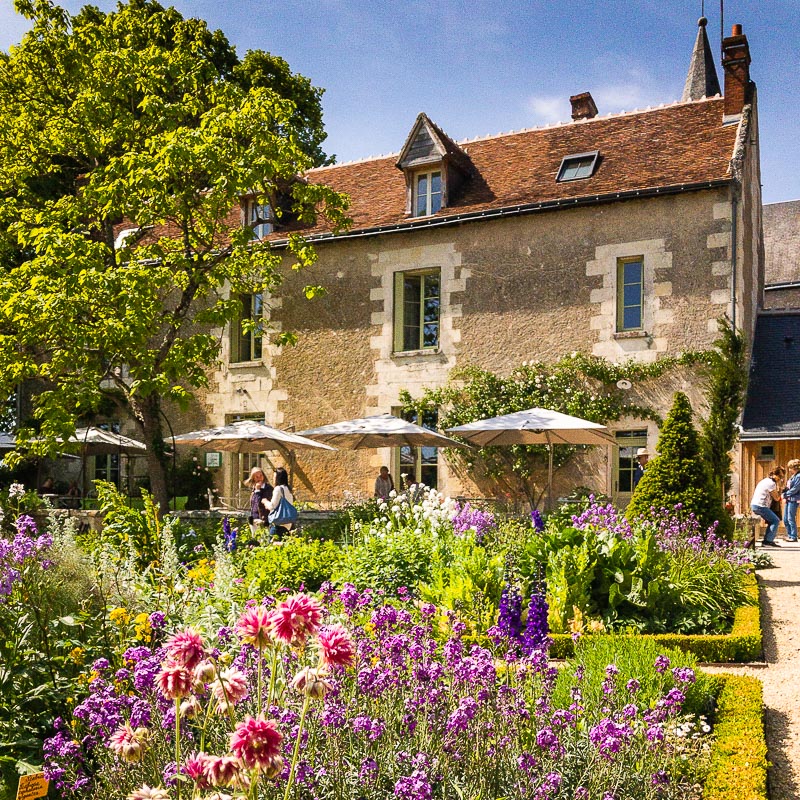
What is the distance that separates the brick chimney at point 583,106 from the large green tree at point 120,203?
6.67 meters

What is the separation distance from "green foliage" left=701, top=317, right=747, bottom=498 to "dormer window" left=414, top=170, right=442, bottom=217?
18.8 ft

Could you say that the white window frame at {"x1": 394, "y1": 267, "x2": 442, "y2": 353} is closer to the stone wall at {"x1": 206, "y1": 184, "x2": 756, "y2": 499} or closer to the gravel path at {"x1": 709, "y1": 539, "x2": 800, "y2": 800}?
the stone wall at {"x1": 206, "y1": 184, "x2": 756, "y2": 499}

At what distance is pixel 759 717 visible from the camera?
436 cm

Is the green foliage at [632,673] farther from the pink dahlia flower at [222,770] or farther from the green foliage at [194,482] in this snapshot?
the green foliage at [194,482]

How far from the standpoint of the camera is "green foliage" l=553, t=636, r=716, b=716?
4066 mm

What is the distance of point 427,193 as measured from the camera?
16594 mm

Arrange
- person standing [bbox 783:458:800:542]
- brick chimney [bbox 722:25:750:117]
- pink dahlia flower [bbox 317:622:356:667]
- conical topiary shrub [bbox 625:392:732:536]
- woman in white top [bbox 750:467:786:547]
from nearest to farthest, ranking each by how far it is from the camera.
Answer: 1. pink dahlia flower [bbox 317:622:356:667]
2. conical topiary shrub [bbox 625:392:732:536]
3. woman in white top [bbox 750:467:786:547]
4. person standing [bbox 783:458:800:542]
5. brick chimney [bbox 722:25:750:117]

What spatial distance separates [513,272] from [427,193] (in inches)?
101

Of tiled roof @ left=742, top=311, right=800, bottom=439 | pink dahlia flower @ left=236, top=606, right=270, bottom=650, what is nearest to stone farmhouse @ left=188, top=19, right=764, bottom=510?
tiled roof @ left=742, top=311, right=800, bottom=439

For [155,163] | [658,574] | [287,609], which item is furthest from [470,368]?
[287,609]

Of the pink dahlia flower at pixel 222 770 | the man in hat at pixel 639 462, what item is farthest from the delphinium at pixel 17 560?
the man in hat at pixel 639 462

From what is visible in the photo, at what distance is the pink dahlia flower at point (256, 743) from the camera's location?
5.93 feet

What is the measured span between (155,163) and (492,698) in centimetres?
1138

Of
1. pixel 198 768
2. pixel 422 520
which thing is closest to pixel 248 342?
pixel 422 520
